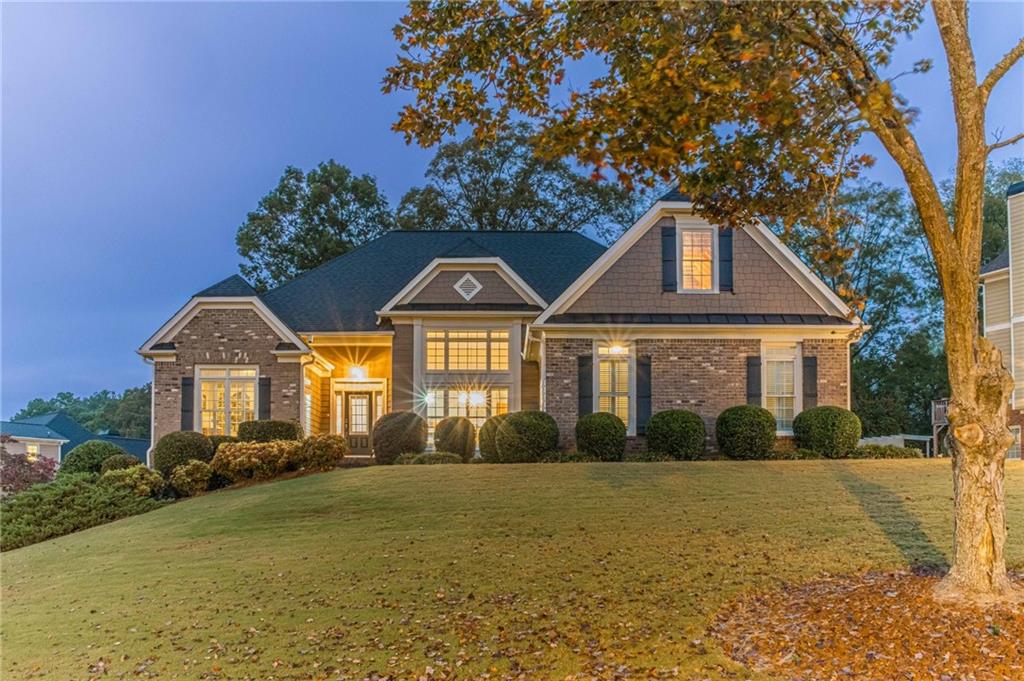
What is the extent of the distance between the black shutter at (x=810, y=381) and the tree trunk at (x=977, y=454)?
1118cm

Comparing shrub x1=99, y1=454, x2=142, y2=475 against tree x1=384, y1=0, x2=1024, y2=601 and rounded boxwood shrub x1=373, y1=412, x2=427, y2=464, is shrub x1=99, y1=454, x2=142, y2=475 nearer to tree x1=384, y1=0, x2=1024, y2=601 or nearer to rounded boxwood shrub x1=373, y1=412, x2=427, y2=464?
rounded boxwood shrub x1=373, y1=412, x2=427, y2=464

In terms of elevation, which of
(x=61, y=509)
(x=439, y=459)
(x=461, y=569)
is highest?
(x=439, y=459)

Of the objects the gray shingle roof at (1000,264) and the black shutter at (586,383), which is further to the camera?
the gray shingle roof at (1000,264)

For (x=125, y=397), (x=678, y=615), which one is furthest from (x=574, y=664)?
(x=125, y=397)

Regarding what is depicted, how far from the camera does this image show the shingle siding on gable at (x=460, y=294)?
20.6 metres

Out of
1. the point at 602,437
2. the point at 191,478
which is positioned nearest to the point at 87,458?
the point at 191,478

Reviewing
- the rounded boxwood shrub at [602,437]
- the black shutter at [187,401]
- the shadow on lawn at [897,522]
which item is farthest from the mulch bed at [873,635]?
the black shutter at [187,401]

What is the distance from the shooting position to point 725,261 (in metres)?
18.6

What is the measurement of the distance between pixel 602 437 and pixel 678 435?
62.2 inches

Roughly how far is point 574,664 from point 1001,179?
37.4 meters

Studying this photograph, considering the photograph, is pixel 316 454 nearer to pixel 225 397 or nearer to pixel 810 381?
pixel 225 397

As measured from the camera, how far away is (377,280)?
78.0ft

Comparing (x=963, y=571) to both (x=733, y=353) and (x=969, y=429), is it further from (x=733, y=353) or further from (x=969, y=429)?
(x=733, y=353)

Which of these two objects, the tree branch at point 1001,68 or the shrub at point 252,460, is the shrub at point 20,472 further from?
the tree branch at point 1001,68
